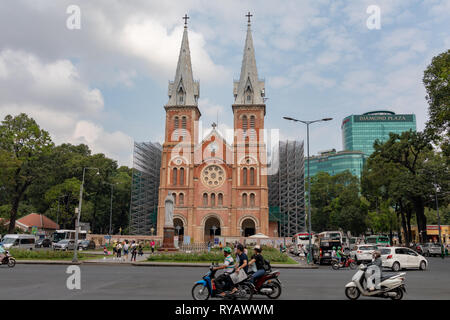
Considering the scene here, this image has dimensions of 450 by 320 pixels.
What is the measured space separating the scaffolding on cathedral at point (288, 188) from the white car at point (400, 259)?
41.3 m

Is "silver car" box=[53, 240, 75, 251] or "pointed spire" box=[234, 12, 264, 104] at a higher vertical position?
"pointed spire" box=[234, 12, 264, 104]

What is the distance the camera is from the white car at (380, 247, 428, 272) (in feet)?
70.2

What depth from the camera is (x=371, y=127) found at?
165250 mm

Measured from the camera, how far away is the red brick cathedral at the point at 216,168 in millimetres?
57750

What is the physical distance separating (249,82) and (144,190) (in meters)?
26.9

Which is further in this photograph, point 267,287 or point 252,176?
point 252,176

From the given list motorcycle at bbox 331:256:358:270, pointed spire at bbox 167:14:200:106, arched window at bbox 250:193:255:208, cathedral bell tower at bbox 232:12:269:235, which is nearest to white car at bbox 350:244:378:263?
motorcycle at bbox 331:256:358:270

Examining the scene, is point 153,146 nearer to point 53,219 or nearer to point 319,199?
point 53,219

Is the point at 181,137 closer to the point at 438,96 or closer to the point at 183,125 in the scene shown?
the point at 183,125

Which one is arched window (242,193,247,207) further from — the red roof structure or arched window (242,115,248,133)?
the red roof structure

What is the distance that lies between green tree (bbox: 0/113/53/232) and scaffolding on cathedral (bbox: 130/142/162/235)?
19.9 meters

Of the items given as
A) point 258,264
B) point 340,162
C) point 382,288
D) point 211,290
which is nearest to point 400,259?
point 382,288

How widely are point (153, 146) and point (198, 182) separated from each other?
15.3m

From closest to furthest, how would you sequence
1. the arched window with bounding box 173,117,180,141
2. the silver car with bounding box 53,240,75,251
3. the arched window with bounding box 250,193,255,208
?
the silver car with bounding box 53,240,75,251 → the arched window with bounding box 250,193,255,208 → the arched window with bounding box 173,117,180,141
